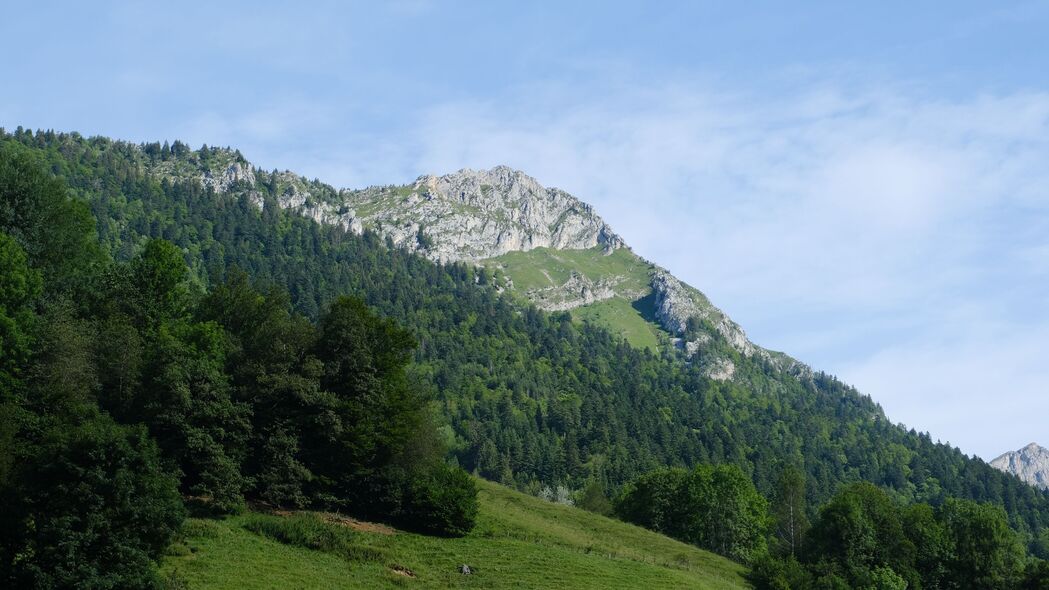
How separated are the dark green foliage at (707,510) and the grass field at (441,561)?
37.6 meters

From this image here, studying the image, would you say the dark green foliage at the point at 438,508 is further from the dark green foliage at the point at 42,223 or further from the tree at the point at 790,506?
the tree at the point at 790,506

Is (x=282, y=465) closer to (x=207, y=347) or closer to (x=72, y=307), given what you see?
(x=207, y=347)

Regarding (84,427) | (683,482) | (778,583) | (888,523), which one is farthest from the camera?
(683,482)

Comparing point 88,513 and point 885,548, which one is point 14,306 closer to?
point 88,513

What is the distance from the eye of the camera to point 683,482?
400ft

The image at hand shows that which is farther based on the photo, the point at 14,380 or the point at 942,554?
the point at 942,554

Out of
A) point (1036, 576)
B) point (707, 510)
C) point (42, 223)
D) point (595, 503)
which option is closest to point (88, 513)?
point (42, 223)

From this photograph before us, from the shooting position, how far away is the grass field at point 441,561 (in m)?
50.7

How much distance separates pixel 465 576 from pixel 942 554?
2519 inches

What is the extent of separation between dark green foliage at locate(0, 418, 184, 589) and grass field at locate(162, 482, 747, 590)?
4278mm

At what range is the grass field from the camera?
50.7 meters

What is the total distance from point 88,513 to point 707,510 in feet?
282

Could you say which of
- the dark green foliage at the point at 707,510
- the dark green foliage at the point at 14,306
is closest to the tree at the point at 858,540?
the dark green foliage at the point at 707,510

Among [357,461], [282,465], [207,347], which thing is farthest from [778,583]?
[207,347]
